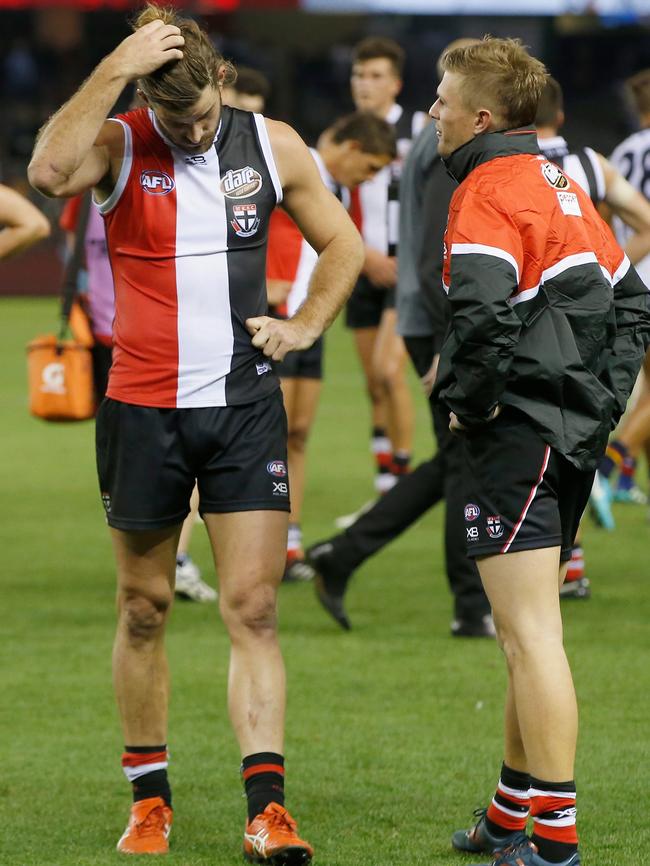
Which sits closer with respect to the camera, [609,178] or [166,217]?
[166,217]

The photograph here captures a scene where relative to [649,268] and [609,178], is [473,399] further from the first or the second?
[649,268]

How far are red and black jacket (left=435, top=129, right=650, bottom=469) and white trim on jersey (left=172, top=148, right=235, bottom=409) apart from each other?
67 centimetres

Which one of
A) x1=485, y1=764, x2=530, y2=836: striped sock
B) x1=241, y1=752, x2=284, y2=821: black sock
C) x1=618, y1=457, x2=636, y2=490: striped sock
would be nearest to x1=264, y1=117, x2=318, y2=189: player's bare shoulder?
x1=241, y1=752, x2=284, y2=821: black sock

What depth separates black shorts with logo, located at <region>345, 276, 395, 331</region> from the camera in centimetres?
1070

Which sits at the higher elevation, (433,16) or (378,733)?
(433,16)

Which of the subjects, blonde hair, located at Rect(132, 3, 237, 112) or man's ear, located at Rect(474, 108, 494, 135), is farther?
blonde hair, located at Rect(132, 3, 237, 112)

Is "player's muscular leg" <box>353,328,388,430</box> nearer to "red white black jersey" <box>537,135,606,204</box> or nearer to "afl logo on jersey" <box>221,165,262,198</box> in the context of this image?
"red white black jersey" <box>537,135,606,204</box>

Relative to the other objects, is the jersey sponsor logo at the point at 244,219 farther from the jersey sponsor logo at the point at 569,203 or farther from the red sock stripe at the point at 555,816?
the red sock stripe at the point at 555,816

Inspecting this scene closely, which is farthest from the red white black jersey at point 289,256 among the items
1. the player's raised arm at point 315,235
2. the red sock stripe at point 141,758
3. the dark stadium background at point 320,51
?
the dark stadium background at point 320,51

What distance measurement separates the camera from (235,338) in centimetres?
454

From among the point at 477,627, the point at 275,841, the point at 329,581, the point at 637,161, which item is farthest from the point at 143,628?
the point at 637,161

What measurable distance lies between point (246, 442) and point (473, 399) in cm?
80

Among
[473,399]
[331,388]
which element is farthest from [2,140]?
[473,399]

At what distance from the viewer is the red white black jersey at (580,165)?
6926mm
